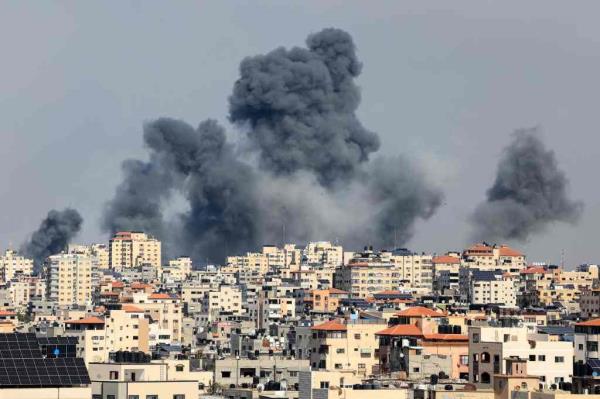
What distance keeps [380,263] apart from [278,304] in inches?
1161

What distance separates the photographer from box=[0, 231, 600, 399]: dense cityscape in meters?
47.9

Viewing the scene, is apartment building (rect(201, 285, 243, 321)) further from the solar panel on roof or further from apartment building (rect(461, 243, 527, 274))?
the solar panel on roof

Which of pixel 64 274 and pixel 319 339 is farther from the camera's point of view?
pixel 64 274

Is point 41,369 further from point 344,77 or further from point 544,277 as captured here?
point 344,77

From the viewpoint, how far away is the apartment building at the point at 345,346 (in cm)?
7506

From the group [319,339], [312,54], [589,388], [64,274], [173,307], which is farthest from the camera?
[312,54]

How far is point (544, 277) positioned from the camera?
15438 cm

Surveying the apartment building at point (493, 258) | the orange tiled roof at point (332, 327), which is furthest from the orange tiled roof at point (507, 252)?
the orange tiled roof at point (332, 327)

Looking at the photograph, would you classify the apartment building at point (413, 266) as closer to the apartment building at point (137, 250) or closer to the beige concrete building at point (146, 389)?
the apartment building at point (137, 250)

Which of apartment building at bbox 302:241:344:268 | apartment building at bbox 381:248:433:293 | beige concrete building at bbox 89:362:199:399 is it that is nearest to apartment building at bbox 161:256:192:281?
apartment building at bbox 302:241:344:268

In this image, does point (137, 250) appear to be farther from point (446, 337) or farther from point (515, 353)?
point (515, 353)

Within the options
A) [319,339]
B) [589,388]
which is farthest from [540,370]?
[319,339]

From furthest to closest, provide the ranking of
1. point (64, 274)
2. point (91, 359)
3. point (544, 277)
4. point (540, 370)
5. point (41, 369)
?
point (64, 274) → point (544, 277) → point (91, 359) → point (540, 370) → point (41, 369)

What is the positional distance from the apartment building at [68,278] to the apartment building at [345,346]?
8524 cm
